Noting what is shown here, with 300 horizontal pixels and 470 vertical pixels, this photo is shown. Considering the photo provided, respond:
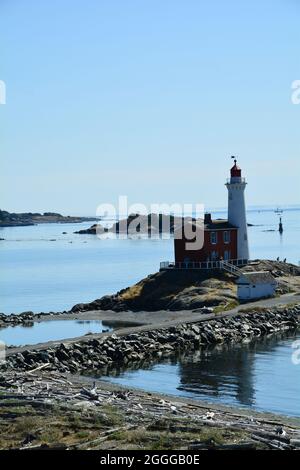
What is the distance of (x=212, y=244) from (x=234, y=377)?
26.3 m

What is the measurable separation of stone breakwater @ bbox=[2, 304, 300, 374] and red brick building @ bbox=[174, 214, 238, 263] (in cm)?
1036

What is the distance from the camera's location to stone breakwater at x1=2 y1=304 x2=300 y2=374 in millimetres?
36219

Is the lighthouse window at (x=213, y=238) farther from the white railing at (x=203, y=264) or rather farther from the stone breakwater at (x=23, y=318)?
the stone breakwater at (x=23, y=318)

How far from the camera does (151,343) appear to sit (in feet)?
135

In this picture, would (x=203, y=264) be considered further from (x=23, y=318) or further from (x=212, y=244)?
(x=23, y=318)

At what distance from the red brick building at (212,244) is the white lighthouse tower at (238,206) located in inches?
19.3

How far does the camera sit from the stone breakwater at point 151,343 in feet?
119

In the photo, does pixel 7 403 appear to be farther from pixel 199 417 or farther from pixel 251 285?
pixel 251 285

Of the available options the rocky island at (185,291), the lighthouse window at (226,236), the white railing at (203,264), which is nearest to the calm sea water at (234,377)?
the rocky island at (185,291)

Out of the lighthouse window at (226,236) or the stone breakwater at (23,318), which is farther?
the lighthouse window at (226,236)

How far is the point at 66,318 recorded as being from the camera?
57.6 m

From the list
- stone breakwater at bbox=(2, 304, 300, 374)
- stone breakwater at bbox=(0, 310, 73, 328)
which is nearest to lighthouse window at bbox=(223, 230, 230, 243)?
stone breakwater at bbox=(2, 304, 300, 374)

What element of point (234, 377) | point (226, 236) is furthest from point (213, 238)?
point (234, 377)

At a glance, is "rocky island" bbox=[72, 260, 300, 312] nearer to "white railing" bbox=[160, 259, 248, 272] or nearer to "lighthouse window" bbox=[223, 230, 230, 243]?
"white railing" bbox=[160, 259, 248, 272]
